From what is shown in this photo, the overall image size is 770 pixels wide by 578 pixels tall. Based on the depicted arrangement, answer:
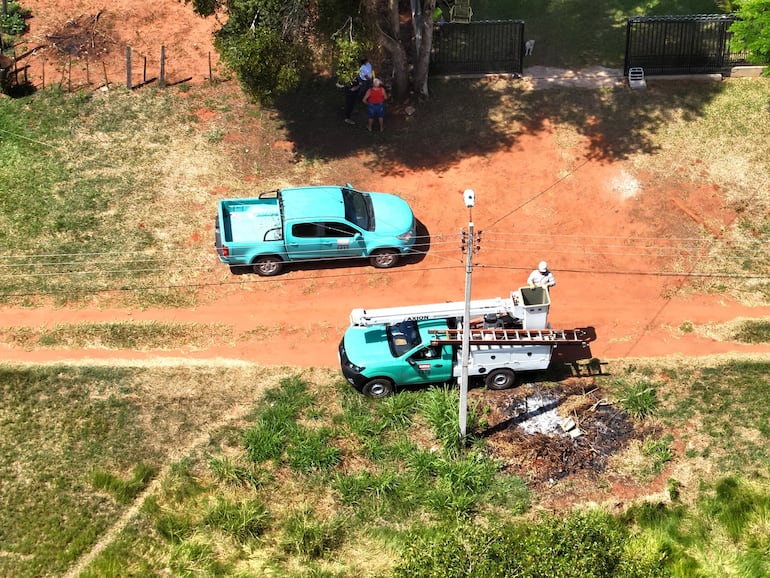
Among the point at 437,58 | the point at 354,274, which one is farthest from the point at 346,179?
the point at 437,58

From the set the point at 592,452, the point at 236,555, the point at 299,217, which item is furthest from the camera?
the point at 299,217

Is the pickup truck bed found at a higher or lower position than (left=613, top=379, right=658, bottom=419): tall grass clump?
higher

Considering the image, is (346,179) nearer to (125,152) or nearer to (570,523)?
(125,152)

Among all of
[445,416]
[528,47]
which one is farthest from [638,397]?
[528,47]

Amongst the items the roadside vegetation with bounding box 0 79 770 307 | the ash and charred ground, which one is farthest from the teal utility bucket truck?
the roadside vegetation with bounding box 0 79 770 307

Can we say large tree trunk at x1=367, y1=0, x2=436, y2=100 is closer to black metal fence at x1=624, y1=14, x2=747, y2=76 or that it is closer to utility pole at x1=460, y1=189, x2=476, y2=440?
black metal fence at x1=624, y1=14, x2=747, y2=76

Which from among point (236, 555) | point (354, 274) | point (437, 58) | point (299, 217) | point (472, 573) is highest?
point (437, 58)
